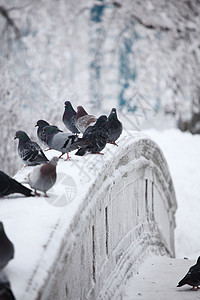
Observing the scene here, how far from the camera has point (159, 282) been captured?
16.5 ft

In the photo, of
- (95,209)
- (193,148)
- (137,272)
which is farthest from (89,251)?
(193,148)

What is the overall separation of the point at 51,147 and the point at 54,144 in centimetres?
12

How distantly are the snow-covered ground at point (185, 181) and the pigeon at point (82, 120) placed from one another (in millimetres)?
4536

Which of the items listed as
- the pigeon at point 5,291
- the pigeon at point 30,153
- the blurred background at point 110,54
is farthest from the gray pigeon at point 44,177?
the blurred background at point 110,54

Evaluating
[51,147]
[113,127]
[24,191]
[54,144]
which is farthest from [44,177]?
[113,127]

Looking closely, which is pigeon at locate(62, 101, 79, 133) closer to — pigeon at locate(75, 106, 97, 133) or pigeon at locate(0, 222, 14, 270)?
pigeon at locate(75, 106, 97, 133)

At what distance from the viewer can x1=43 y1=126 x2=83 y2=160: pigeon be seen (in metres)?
4.27

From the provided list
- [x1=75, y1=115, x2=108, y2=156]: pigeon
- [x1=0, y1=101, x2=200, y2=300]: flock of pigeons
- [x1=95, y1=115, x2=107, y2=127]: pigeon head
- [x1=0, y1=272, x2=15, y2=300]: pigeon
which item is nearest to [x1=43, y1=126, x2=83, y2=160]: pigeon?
[x1=0, y1=101, x2=200, y2=300]: flock of pigeons

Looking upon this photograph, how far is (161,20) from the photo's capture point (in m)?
14.9

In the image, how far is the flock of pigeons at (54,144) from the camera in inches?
136

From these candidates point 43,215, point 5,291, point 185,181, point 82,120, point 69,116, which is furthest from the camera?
point 185,181

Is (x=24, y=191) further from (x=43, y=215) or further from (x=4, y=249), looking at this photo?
(x=4, y=249)

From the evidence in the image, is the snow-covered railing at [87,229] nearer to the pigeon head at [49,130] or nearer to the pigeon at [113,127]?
the pigeon at [113,127]

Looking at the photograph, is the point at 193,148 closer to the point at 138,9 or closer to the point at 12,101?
the point at 138,9
